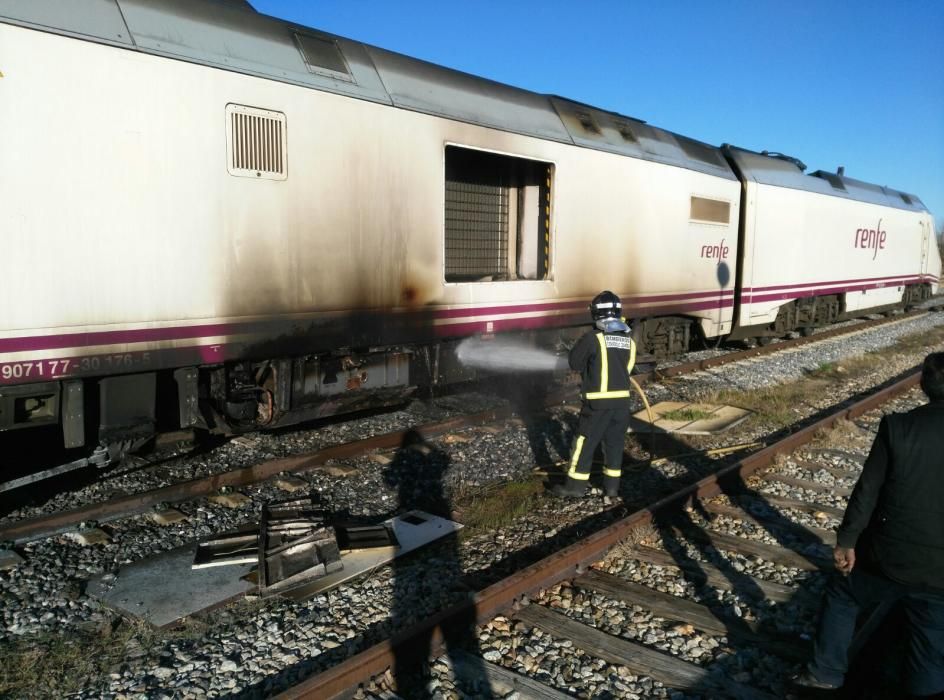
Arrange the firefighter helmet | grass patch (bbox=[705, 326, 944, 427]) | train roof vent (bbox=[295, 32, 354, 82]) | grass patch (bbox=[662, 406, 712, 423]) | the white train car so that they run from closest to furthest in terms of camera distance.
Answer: the firefighter helmet
train roof vent (bbox=[295, 32, 354, 82])
grass patch (bbox=[662, 406, 712, 423])
grass patch (bbox=[705, 326, 944, 427])
the white train car

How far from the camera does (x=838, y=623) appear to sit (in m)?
3.08

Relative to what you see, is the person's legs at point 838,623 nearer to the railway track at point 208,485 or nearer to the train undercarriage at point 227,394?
the railway track at point 208,485

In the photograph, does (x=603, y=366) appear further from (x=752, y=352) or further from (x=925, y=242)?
(x=925, y=242)

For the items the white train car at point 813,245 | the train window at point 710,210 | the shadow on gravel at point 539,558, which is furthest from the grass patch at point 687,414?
the white train car at point 813,245

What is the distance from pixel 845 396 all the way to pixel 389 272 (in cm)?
710

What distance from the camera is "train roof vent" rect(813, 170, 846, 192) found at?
14969mm

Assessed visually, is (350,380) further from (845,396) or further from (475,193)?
(845,396)

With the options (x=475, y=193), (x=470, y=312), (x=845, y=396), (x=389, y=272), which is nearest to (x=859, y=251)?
(x=845, y=396)

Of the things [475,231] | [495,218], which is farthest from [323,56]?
[495,218]

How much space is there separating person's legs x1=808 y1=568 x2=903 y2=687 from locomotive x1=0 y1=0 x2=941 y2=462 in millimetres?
4208

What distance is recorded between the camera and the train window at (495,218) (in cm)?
843

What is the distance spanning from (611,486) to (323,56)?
169 inches

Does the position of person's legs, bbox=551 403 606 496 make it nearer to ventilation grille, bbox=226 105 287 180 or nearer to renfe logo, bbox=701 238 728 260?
ventilation grille, bbox=226 105 287 180

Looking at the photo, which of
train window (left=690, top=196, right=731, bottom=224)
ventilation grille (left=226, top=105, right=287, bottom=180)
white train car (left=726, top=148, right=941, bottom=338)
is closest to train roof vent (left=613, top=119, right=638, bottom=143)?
train window (left=690, top=196, right=731, bottom=224)
